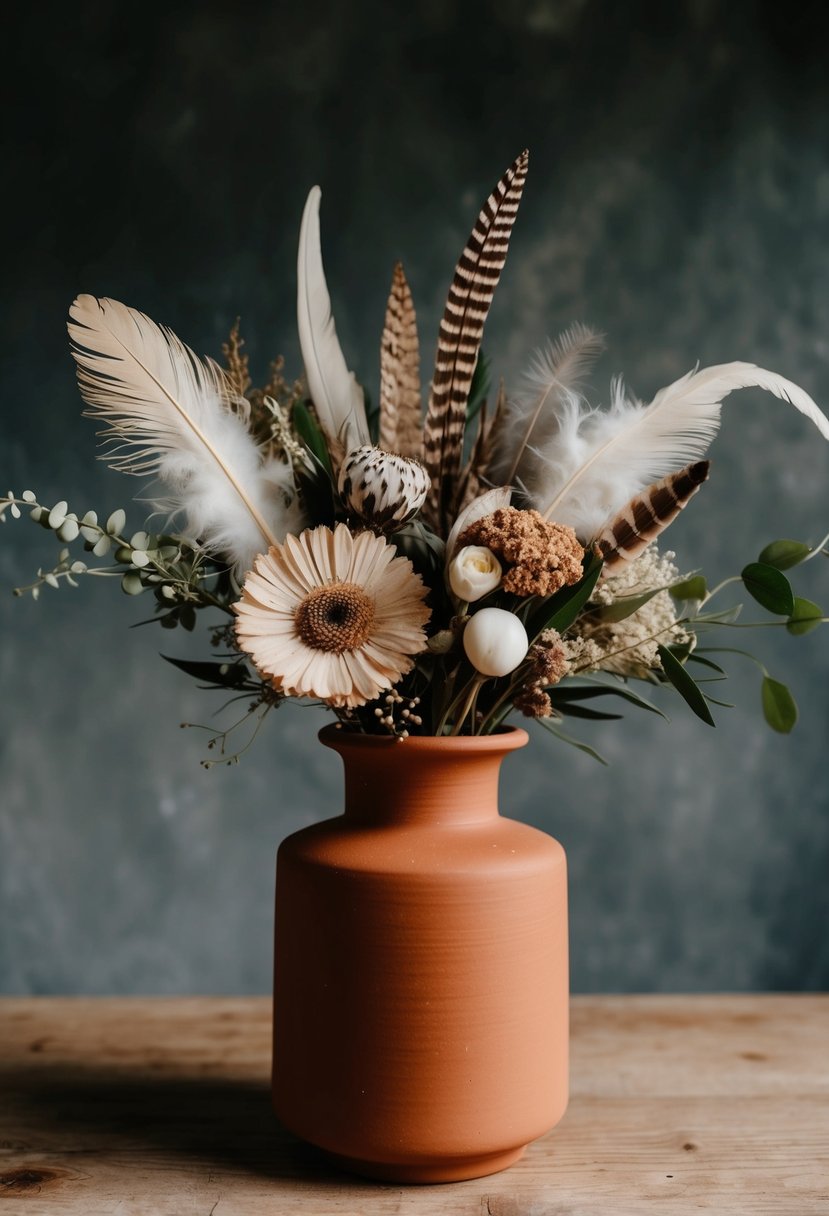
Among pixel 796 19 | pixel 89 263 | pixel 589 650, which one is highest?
pixel 796 19

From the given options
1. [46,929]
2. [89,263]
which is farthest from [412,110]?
[46,929]

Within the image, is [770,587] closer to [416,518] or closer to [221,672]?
[416,518]

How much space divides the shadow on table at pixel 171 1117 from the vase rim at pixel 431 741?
1.10 ft

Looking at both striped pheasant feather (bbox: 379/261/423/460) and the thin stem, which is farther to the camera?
striped pheasant feather (bbox: 379/261/423/460)

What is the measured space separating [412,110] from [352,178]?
0.12 metres

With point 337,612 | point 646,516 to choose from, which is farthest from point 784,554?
point 337,612

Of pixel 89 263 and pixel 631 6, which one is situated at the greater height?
pixel 631 6

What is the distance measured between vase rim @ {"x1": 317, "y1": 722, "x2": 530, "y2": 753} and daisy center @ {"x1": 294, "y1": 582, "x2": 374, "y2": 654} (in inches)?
3.0

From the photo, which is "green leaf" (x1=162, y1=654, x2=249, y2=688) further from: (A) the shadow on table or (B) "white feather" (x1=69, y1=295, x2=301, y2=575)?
(A) the shadow on table

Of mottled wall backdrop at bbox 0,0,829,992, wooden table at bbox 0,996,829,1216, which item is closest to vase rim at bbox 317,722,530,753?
wooden table at bbox 0,996,829,1216

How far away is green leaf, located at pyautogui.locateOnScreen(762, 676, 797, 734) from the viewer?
0.97 metres

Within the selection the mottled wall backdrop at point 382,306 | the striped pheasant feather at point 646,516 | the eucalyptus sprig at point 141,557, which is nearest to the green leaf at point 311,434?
the eucalyptus sprig at point 141,557

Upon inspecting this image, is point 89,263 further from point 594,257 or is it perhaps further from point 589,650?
point 589,650

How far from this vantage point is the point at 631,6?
1.56 m
